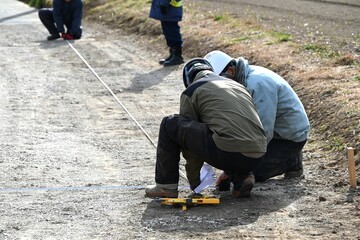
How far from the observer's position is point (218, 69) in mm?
8266

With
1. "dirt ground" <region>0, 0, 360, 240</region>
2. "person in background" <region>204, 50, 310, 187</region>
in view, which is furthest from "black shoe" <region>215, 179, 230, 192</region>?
"dirt ground" <region>0, 0, 360, 240</region>

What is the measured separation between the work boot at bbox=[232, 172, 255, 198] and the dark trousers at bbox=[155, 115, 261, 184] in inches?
2.7

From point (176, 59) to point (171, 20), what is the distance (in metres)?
0.68

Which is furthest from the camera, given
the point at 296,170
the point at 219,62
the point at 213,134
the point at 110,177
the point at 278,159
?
the point at 110,177

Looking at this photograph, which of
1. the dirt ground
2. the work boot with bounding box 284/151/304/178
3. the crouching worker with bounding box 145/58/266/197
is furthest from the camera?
the work boot with bounding box 284/151/304/178

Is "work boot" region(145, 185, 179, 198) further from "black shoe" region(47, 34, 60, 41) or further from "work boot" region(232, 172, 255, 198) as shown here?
"black shoe" region(47, 34, 60, 41)

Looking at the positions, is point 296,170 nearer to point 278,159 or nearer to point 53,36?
point 278,159

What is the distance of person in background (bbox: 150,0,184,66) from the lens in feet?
52.1

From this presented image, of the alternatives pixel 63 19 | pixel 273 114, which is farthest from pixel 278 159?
pixel 63 19

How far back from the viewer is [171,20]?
16.0 m

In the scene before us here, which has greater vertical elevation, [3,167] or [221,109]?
[221,109]

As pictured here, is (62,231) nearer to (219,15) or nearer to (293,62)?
(293,62)

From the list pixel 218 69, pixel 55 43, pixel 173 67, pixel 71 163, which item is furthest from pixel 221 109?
pixel 55 43

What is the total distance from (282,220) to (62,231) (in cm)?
173
